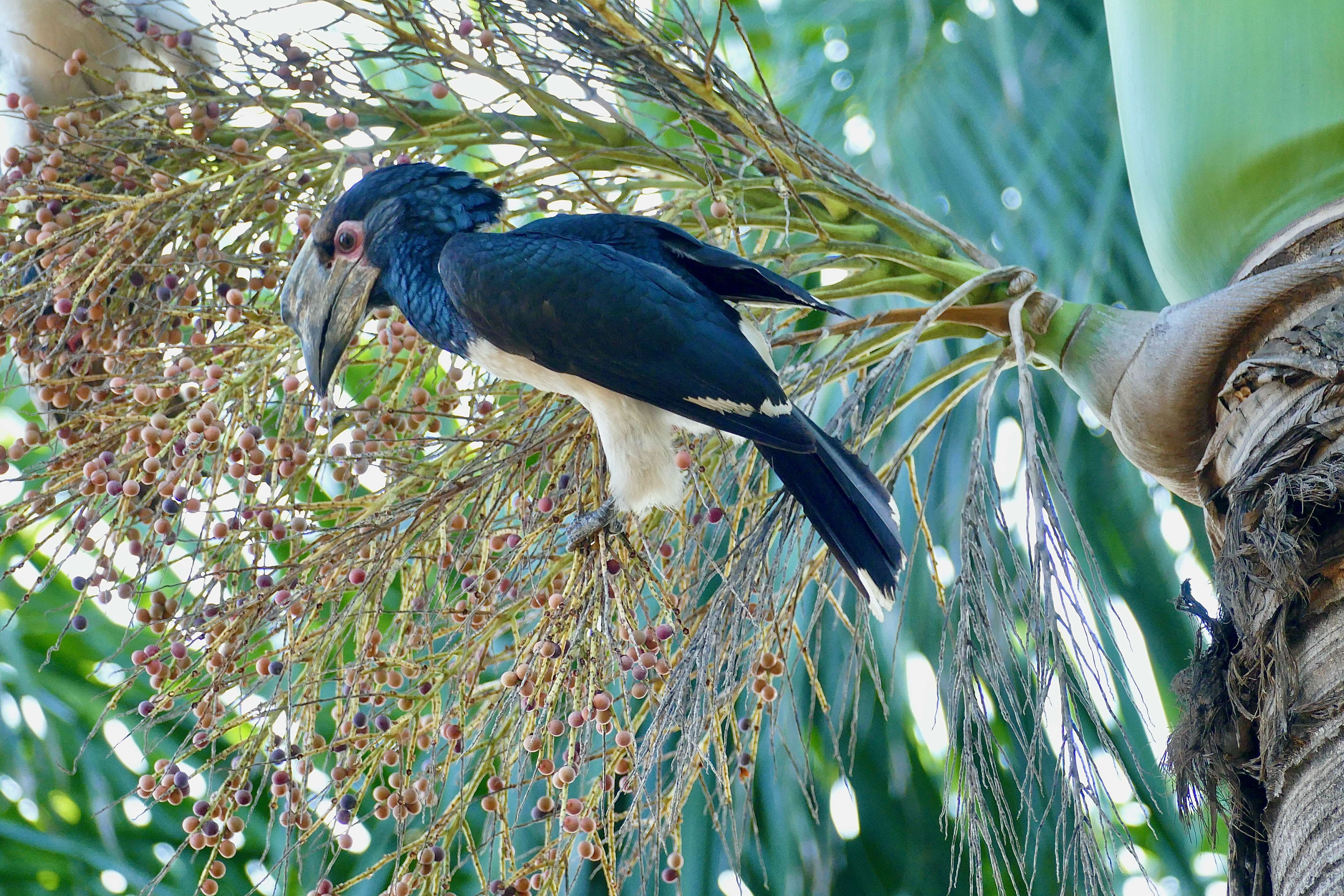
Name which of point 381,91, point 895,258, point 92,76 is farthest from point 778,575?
point 92,76

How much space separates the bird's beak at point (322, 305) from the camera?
4.39 feet

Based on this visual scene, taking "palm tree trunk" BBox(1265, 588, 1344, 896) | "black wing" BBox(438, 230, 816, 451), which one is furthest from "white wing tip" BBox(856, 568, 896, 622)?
"palm tree trunk" BBox(1265, 588, 1344, 896)

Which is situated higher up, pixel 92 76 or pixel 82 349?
pixel 92 76

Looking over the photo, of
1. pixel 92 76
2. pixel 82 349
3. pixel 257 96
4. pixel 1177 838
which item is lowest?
pixel 1177 838

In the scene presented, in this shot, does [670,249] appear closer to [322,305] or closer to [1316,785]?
[322,305]

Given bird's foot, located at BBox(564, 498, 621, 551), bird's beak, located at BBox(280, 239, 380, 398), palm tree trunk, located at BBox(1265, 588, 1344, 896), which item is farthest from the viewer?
bird's beak, located at BBox(280, 239, 380, 398)

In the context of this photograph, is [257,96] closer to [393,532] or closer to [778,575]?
[393,532]

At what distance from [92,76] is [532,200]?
61 cm

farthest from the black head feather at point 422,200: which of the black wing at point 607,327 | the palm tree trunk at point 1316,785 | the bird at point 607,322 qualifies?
the palm tree trunk at point 1316,785

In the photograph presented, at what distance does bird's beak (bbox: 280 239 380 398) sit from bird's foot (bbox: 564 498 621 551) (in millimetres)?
306

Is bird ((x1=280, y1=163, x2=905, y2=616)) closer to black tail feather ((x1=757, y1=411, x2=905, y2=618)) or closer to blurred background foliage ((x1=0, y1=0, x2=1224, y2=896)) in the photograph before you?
black tail feather ((x1=757, y1=411, x2=905, y2=618))

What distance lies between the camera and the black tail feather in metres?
1.25

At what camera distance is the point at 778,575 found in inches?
48.6

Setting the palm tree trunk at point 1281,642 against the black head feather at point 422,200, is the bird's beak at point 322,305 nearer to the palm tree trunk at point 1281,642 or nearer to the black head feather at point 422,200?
the black head feather at point 422,200
